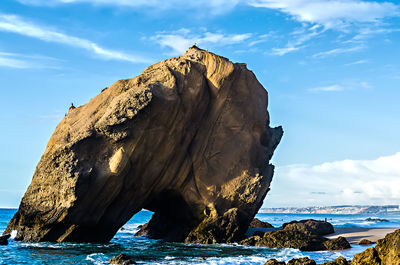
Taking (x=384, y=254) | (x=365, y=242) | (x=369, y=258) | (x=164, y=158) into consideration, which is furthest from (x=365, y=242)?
(x=164, y=158)

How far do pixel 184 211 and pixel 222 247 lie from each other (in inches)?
179

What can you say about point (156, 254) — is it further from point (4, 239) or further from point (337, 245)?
point (337, 245)

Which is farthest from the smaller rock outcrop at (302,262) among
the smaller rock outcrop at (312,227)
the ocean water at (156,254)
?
the smaller rock outcrop at (312,227)

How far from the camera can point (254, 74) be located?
1129 inches

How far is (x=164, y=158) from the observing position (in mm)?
25047

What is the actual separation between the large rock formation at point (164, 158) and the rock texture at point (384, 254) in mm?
11353

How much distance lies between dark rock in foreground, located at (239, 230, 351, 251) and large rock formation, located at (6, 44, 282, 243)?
1602mm

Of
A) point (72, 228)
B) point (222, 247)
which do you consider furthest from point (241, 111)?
point (72, 228)

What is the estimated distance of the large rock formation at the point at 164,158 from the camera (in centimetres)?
2262

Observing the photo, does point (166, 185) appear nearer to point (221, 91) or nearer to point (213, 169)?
point (213, 169)

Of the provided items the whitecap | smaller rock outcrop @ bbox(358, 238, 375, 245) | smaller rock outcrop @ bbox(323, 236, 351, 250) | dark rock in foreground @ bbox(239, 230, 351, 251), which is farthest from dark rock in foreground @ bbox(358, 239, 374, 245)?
the whitecap

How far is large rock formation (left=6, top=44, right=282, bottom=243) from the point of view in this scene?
22625 mm

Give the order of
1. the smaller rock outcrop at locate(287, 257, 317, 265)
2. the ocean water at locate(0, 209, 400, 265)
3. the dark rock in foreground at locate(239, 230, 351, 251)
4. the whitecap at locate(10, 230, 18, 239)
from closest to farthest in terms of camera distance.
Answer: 1. the smaller rock outcrop at locate(287, 257, 317, 265)
2. the ocean water at locate(0, 209, 400, 265)
3. the dark rock in foreground at locate(239, 230, 351, 251)
4. the whitecap at locate(10, 230, 18, 239)

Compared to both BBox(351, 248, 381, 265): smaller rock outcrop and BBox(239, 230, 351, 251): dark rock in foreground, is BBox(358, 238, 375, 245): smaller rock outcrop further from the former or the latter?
BBox(351, 248, 381, 265): smaller rock outcrop
